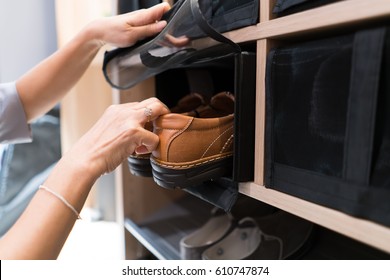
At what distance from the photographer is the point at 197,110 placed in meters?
0.67

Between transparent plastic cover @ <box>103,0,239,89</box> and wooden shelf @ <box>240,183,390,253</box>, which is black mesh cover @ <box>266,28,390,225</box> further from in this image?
transparent plastic cover @ <box>103,0,239,89</box>

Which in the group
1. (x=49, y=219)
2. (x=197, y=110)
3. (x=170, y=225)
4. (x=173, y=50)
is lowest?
(x=170, y=225)

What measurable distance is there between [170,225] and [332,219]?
64 centimetres

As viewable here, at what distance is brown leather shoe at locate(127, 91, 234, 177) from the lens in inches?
22.7

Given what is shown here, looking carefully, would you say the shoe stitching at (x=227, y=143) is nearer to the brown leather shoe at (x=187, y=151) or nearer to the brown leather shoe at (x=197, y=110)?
the brown leather shoe at (x=187, y=151)

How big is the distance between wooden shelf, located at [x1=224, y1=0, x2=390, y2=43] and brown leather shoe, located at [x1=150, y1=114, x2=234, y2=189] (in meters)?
0.17

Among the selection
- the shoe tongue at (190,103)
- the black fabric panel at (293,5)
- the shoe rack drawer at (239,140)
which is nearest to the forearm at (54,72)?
the shoe tongue at (190,103)

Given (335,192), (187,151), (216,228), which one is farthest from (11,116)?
(335,192)

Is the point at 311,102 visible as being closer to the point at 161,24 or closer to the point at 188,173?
the point at 188,173

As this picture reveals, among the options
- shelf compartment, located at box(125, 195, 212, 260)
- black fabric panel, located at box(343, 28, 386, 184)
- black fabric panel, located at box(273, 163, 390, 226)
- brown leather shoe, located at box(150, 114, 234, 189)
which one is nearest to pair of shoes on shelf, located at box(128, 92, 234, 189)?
brown leather shoe, located at box(150, 114, 234, 189)

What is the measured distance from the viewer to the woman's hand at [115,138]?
17.3 inches

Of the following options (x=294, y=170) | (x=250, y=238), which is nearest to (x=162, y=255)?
(x=250, y=238)

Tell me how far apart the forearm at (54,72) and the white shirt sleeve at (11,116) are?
0.02 meters
